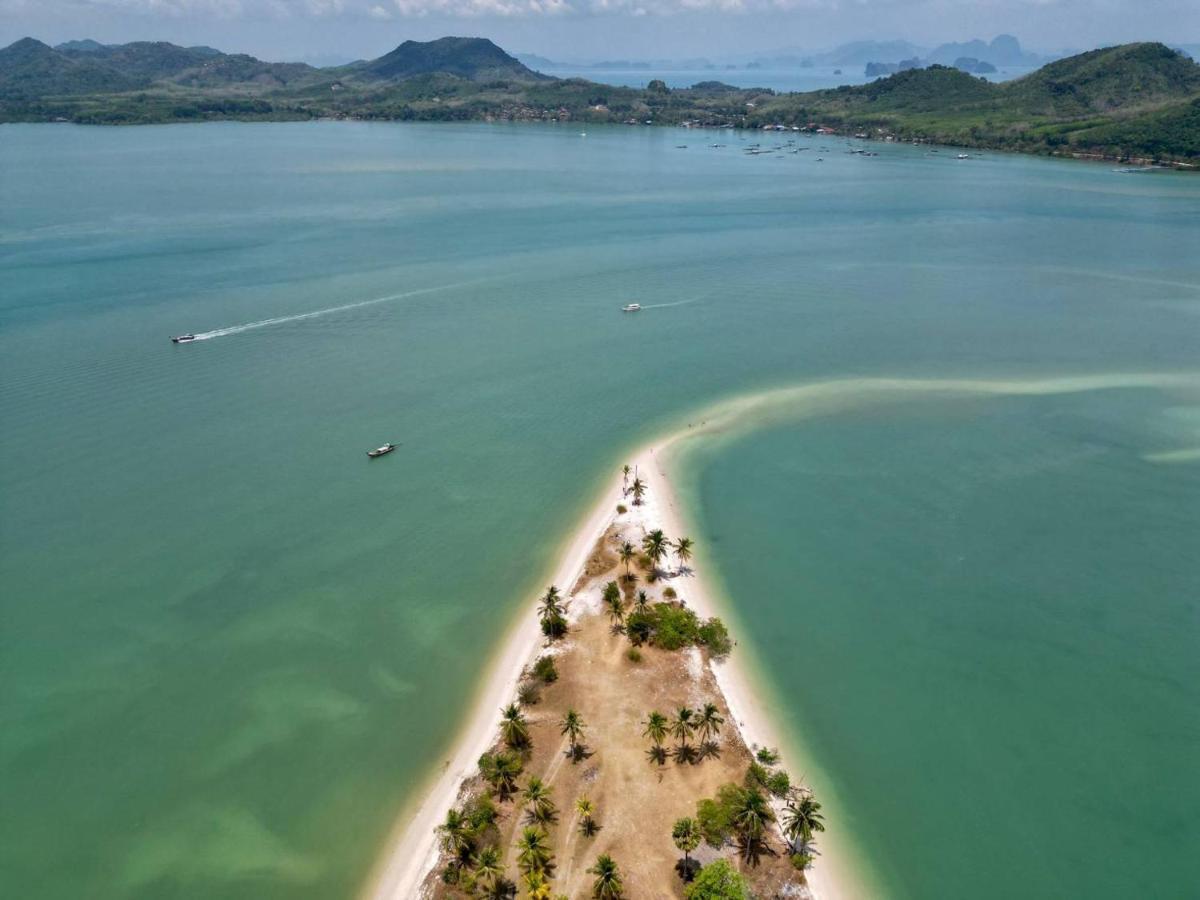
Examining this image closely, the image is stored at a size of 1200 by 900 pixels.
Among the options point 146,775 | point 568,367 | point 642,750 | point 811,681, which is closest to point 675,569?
→ point 811,681

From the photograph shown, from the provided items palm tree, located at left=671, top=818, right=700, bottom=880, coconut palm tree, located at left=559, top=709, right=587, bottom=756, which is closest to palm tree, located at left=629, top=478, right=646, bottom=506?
coconut palm tree, located at left=559, top=709, right=587, bottom=756

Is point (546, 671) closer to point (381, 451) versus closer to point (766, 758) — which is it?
point (766, 758)

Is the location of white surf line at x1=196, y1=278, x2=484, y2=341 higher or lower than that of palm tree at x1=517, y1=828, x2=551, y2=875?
higher

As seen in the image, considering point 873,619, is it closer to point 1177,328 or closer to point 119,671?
point 119,671

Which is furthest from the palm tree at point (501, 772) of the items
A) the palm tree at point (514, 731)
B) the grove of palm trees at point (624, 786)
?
the palm tree at point (514, 731)

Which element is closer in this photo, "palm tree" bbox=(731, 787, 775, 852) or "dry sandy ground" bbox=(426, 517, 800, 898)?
"dry sandy ground" bbox=(426, 517, 800, 898)

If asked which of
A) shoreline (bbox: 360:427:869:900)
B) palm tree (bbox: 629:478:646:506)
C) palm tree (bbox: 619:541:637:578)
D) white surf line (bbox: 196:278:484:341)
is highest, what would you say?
white surf line (bbox: 196:278:484:341)

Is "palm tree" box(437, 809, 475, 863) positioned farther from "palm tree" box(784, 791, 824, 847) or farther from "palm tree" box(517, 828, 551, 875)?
"palm tree" box(784, 791, 824, 847)
